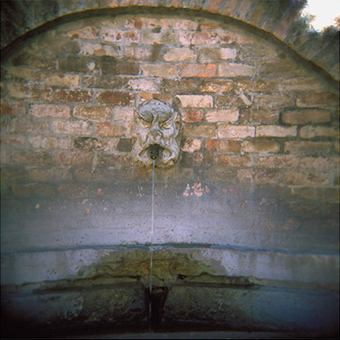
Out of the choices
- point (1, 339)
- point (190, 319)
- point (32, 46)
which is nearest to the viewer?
point (1, 339)

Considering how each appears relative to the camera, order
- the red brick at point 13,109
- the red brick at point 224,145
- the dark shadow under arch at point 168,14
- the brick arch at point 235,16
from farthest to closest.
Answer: the red brick at point 224,145 < the red brick at point 13,109 < the dark shadow under arch at point 168,14 < the brick arch at point 235,16

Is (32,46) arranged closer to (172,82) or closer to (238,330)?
(172,82)

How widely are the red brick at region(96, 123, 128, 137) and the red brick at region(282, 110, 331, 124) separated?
143cm

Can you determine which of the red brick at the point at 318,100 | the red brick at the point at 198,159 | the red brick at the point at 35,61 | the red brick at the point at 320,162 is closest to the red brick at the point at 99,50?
the red brick at the point at 35,61

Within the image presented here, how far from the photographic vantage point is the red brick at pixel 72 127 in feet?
7.72

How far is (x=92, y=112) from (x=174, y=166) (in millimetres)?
877

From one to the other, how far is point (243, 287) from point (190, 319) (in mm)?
565

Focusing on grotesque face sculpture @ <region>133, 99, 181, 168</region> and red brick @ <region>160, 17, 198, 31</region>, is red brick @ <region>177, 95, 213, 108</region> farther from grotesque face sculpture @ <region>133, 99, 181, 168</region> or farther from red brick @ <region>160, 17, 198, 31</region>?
red brick @ <region>160, 17, 198, 31</region>

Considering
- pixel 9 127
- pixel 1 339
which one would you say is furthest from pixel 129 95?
pixel 1 339

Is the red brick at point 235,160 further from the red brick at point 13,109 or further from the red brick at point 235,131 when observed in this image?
the red brick at point 13,109

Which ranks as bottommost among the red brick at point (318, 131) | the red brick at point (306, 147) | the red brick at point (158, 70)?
the red brick at point (306, 147)

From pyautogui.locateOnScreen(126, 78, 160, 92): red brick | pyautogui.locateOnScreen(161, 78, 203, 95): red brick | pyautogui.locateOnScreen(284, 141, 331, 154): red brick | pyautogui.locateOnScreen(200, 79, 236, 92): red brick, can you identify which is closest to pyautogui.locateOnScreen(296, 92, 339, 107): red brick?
pyautogui.locateOnScreen(284, 141, 331, 154): red brick

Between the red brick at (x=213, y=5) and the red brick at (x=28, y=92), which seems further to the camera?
the red brick at (x=28, y=92)

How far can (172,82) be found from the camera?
7.75ft
